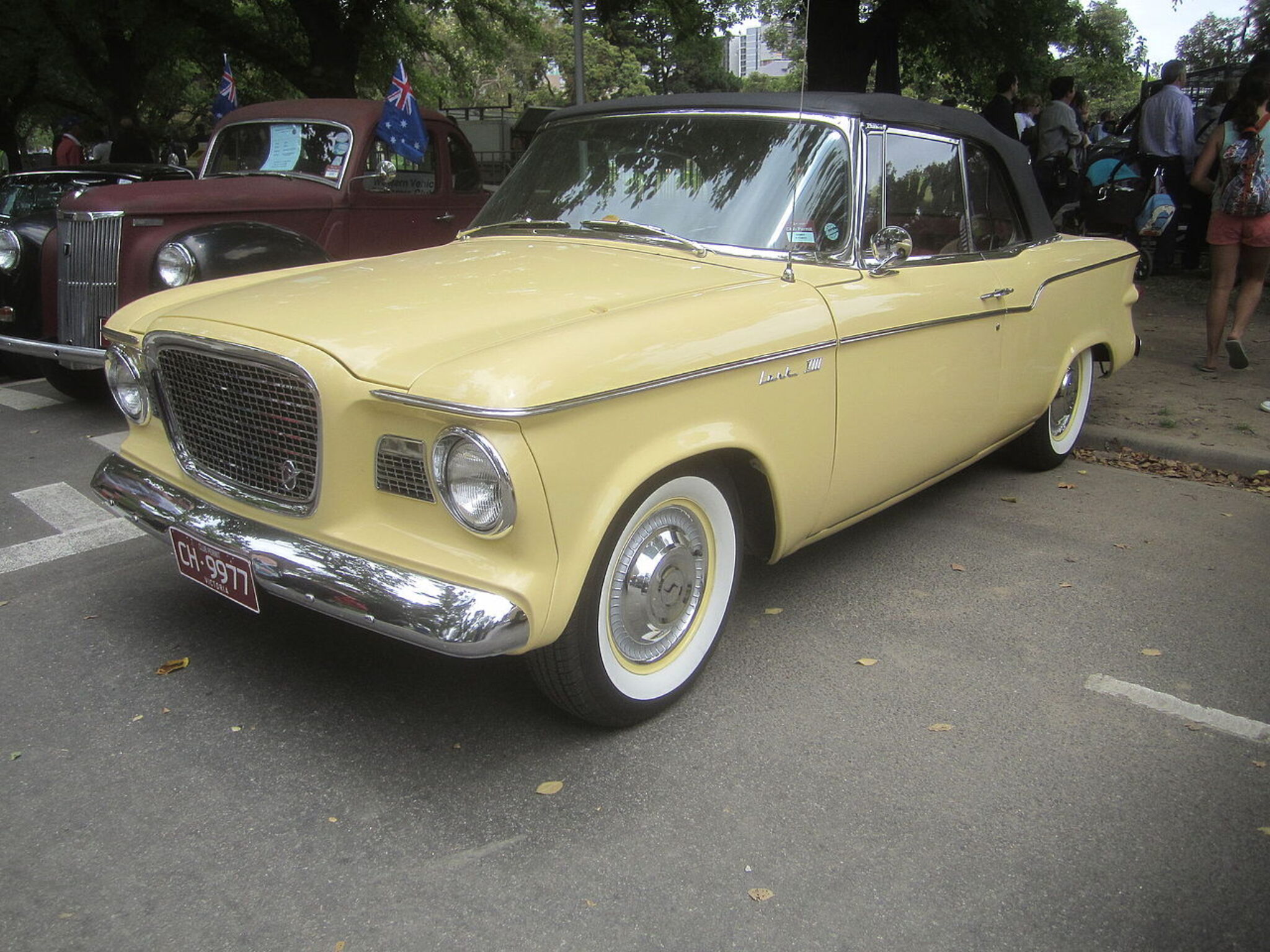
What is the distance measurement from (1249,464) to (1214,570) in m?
1.55

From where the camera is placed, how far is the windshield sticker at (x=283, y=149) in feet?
24.1

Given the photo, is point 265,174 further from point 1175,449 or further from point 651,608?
point 1175,449

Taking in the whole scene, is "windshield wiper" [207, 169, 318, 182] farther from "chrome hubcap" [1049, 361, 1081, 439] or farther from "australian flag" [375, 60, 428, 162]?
"chrome hubcap" [1049, 361, 1081, 439]

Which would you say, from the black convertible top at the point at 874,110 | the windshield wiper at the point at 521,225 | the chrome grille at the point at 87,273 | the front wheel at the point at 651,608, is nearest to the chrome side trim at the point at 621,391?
the front wheel at the point at 651,608

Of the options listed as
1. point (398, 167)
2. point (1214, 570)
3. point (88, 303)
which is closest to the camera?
point (1214, 570)

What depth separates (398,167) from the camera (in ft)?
24.9

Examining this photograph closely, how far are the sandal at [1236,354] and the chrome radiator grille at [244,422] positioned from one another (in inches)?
252

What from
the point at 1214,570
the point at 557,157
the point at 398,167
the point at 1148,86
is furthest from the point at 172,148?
the point at 1214,570

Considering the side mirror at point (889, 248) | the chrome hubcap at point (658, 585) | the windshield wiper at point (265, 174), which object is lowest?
the chrome hubcap at point (658, 585)

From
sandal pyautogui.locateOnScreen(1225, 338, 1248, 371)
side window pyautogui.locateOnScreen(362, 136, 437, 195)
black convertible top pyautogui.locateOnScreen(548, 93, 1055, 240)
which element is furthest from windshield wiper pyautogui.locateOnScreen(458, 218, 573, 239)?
sandal pyautogui.locateOnScreen(1225, 338, 1248, 371)

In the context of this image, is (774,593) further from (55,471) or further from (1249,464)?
(55,471)

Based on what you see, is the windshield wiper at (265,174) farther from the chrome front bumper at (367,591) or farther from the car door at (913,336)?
the chrome front bumper at (367,591)

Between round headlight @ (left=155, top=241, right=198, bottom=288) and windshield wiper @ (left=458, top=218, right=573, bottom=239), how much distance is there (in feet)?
7.31

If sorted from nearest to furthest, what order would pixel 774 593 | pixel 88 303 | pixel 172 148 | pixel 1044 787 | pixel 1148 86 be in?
1. pixel 1044 787
2. pixel 774 593
3. pixel 88 303
4. pixel 1148 86
5. pixel 172 148
